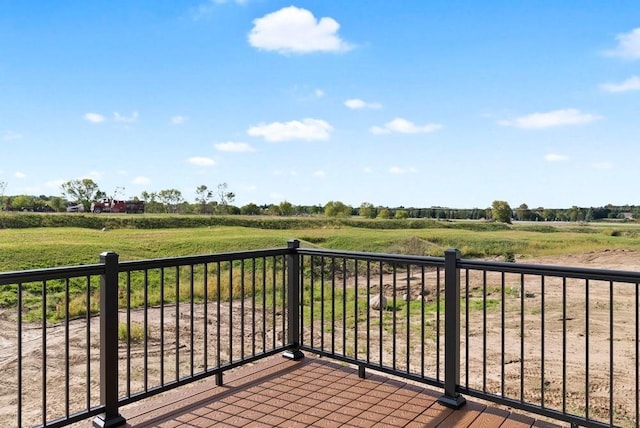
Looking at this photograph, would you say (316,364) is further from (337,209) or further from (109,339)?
(337,209)

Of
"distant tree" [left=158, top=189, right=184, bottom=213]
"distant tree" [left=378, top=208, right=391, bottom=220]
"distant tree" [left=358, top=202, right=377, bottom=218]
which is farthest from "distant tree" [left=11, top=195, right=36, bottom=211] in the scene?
"distant tree" [left=378, top=208, right=391, bottom=220]

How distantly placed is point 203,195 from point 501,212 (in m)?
24.9

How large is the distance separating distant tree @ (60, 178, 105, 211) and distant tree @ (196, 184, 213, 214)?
756 centimetres

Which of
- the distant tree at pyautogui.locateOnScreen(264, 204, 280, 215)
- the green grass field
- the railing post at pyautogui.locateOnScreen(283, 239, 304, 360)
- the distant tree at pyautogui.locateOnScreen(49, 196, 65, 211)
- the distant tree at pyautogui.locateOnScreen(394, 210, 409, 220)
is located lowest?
the green grass field

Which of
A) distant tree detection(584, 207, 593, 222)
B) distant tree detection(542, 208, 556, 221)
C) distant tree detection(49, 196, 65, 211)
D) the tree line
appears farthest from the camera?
distant tree detection(542, 208, 556, 221)

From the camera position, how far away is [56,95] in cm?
2747

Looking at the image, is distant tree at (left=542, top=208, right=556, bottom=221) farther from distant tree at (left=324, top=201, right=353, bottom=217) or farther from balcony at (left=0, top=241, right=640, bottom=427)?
balcony at (left=0, top=241, right=640, bottom=427)

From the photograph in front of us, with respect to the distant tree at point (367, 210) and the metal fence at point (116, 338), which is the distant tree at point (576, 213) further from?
the metal fence at point (116, 338)

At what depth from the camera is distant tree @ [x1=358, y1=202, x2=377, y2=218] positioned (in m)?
38.7

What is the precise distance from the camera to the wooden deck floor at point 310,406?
7.98 ft

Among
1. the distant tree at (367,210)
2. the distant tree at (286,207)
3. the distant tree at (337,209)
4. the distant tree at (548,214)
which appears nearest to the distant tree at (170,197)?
the distant tree at (286,207)

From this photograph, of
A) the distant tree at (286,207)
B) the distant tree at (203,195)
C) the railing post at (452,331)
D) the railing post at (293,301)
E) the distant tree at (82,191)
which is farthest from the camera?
the distant tree at (286,207)

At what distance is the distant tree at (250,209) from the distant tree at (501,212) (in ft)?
65.6

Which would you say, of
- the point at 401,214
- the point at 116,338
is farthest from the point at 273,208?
the point at 116,338
